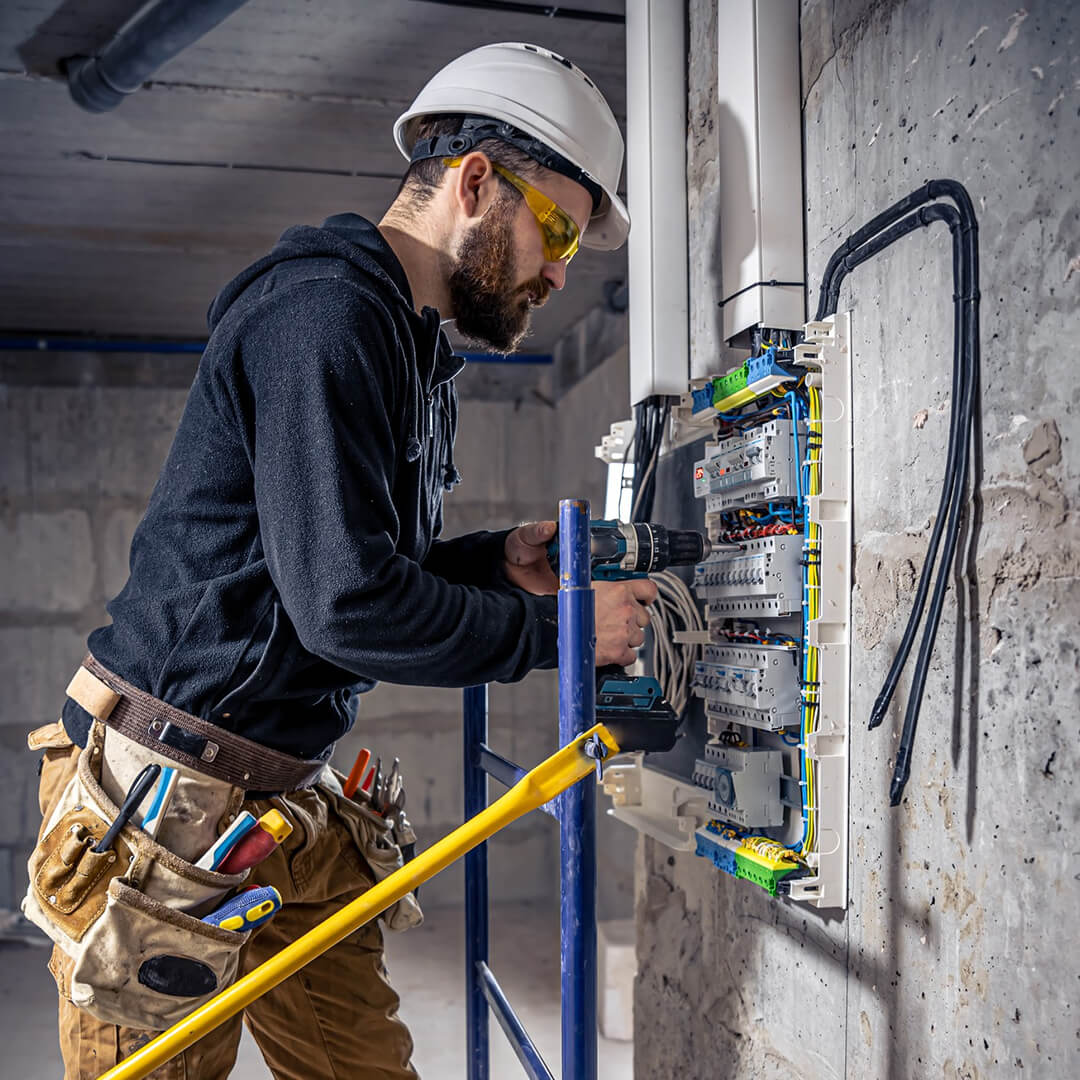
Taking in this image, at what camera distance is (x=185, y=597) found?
1.14 metres

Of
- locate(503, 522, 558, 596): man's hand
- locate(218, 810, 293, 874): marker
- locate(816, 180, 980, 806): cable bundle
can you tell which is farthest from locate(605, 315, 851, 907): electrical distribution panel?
locate(218, 810, 293, 874): marker

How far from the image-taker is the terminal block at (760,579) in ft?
4.18

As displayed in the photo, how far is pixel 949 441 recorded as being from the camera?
1.04m

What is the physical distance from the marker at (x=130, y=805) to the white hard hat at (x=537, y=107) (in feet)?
2.72

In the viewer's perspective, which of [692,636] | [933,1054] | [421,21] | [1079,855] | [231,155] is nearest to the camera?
[1079,855]

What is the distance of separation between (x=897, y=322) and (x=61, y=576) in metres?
4.07

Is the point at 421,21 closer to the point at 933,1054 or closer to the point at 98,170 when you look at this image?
the point at 98,170

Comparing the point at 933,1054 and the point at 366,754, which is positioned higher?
the point at 366,754

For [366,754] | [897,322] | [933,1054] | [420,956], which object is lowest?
[420,956]

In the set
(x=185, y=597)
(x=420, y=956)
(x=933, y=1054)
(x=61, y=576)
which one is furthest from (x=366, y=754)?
(x=61, y=576)

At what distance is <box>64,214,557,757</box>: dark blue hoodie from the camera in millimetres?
1014

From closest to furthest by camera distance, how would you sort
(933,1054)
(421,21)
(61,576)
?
(933,1054)
(421,21)
(61,576)

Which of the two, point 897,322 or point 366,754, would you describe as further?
point 366,754

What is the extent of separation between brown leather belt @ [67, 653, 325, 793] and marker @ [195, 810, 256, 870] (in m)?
0.05
